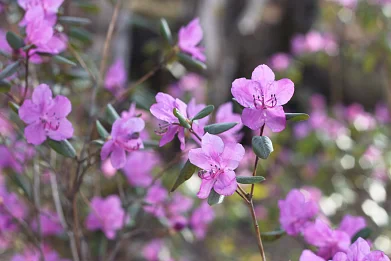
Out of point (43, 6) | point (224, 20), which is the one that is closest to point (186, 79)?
point (224, 20)

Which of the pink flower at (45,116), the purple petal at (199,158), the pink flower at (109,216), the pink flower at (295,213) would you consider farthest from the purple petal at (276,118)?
the pink flower at (109,216)

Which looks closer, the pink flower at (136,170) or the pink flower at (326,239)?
the pink flower at (326,239)

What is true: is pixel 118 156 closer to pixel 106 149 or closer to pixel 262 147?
pixel 106 149

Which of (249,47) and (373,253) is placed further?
(249,47)

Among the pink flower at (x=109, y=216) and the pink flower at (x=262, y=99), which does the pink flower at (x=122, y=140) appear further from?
the pink flower at (x=109, y=216)

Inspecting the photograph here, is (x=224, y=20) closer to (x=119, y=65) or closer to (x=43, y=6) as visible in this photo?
(x=119, y=65)

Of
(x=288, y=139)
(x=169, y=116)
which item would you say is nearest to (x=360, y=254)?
(x=169, y=116)

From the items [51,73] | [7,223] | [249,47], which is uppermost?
[51,73]
